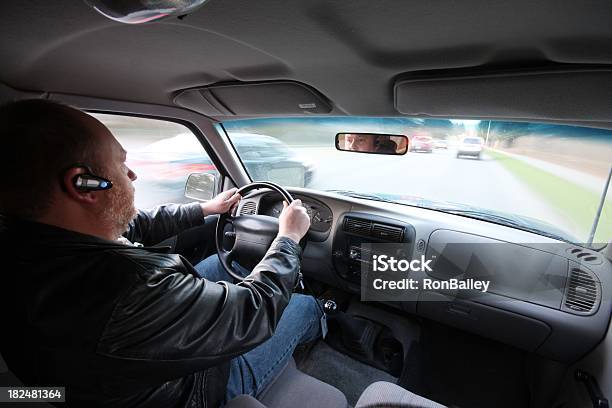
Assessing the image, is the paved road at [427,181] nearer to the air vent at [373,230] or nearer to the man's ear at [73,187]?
the air vent at [373,230]

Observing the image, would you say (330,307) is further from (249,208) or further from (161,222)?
(161,222)

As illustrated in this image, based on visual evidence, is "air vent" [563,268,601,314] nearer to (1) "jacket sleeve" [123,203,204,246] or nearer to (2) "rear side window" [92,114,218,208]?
(1) "jacket sleeve" [123,203,204,246]

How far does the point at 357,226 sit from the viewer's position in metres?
2.33

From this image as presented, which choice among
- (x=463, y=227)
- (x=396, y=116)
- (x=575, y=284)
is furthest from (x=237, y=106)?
(x=575, y=284)

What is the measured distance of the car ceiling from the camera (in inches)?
35.6

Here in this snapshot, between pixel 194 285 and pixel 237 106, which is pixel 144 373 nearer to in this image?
pixel 194 285

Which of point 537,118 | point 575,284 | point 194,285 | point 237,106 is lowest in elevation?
point 575,284

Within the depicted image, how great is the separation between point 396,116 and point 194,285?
1.56m

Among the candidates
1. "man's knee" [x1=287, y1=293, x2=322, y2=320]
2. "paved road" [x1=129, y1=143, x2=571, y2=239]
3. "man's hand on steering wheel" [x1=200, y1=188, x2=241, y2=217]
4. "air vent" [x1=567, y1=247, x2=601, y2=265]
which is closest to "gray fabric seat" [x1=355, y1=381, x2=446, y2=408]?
"man's knee" [x1=287, y1=293, x2=322, y2=320]

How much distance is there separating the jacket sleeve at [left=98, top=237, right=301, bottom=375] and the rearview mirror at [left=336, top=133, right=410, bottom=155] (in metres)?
1.46

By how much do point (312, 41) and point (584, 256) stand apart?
1.90 meters

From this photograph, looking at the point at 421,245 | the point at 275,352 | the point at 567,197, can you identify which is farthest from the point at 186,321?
the point at 567,197

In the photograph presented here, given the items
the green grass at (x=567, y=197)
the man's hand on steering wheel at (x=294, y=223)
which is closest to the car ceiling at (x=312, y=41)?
the man's hand on steering wheel at (x=294, y=223)

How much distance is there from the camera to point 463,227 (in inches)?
81.0
